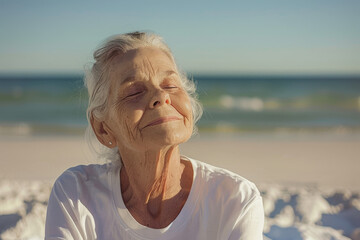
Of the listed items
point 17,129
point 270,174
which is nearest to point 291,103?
point 17,129

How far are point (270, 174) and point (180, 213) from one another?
4.43 metres

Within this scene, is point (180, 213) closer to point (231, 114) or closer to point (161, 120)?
point (161, 120)

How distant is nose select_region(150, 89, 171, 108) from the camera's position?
188cm

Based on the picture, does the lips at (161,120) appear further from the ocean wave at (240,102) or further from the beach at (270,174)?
the ocean wave at (240,102)

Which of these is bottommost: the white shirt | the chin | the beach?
the beach

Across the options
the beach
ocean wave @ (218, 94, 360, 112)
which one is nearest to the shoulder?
the beach

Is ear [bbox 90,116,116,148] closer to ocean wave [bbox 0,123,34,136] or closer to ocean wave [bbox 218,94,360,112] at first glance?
ocean wave [bbox 0,123,34,136]

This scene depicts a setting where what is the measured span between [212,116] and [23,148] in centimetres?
678

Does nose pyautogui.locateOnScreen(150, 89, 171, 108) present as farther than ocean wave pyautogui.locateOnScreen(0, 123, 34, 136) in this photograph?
No

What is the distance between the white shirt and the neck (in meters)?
0.07

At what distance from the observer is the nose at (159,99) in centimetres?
188

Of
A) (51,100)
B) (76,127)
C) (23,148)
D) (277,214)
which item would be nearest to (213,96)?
(51,100)

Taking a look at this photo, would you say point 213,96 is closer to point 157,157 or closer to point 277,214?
point 277,214

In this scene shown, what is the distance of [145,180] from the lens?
2.07 m
